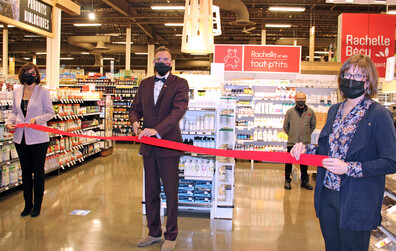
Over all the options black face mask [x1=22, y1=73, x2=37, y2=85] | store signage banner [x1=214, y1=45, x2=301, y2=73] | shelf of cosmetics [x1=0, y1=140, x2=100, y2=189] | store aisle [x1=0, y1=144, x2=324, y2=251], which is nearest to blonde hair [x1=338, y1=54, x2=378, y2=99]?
store aisle [x1=0, y1=144, x2=324, y2=251]

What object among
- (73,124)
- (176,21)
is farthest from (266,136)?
(176,21)

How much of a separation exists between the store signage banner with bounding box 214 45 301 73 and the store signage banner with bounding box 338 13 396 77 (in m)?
2.48

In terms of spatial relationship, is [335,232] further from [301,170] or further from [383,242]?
[301,170]

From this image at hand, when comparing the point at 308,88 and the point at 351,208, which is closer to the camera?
the point at 351,208

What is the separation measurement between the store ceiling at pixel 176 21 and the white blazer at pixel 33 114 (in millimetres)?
8704

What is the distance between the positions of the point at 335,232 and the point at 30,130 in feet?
13.1

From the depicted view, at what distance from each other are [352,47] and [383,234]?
18.5 feet

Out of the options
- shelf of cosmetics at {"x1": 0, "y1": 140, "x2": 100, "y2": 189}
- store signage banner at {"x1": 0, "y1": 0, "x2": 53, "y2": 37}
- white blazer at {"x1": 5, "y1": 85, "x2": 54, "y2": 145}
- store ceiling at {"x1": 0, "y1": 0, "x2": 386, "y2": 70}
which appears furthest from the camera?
store ceiling at {"x1": 0, "y1": 0, "x2": 386, "y2": 70}

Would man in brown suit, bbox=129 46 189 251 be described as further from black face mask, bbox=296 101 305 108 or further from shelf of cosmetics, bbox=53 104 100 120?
shelf of cosmetics, bbox=53 104 100 120

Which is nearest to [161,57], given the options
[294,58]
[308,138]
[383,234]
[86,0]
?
[383,234]

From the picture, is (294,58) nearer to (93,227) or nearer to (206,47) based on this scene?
(206,47)

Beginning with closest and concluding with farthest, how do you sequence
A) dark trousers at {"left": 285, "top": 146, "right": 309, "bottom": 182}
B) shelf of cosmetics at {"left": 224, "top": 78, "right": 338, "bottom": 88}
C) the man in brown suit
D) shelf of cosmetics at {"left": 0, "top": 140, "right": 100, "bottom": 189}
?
the man in brown suit → shelf of cosmetics at {"left": 0, "top": 140, "right": 100, "bottom": 189} → dark trousers at {"left": 285, "top": 146, "right": 309, "bottom": 182} → shelf of cosmetics at {"left": 224, "top": 78, "right": 338, "bottom": 88}

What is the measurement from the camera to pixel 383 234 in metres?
3.44

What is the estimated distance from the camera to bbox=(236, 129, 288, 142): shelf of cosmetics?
33.8 feet
